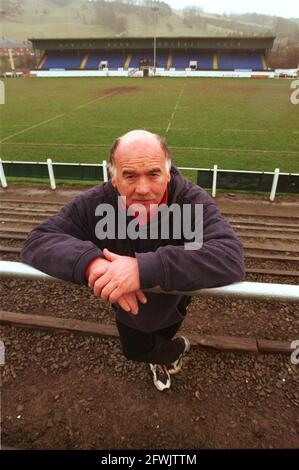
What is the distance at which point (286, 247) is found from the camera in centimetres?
621

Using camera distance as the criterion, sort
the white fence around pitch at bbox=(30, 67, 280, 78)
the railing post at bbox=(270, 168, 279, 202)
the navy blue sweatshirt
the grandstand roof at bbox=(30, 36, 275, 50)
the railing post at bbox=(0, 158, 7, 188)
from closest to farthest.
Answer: the navy blue sweatshirt < the railing post at bbox=(270, 168, 279, 202) < the railing post at bbox=(0, 158, 7, 188) < the white fence around pitch at bbox=(30, 67, 280, 78) < the grandstand roof at bbox=(30, 36, 275, 50)

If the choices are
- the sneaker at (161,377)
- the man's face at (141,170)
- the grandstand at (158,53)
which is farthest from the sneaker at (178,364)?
the grandstand at (158,53)

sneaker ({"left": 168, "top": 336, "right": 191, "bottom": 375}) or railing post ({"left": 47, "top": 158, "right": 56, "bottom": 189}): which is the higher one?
sneaker ({"left": 168, "top": 336, "right": 191, "bottom": 375})

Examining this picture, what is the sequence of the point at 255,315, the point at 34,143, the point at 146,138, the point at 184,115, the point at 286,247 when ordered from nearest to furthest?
the point at 146,138 < the point at 255,315 < the point at 286,247 < the point at 34,143 < the point at 184,115

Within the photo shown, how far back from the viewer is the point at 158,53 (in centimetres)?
5903

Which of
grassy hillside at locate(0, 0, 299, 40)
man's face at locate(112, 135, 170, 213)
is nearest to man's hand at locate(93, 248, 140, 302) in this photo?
man's face at locate(112, 135, 170, 213)

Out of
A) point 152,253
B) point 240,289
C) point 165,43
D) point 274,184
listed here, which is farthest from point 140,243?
point 165,43

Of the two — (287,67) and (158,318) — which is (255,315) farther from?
(287,67)

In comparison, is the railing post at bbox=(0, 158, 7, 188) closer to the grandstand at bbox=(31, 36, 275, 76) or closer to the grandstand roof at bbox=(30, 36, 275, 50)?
the grandstand at bbox=(31, 36, 275, 76)

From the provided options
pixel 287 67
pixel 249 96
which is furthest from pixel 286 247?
pixel 287 67

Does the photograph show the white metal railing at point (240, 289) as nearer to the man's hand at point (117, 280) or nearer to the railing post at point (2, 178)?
the man's hand at point (117, 280)

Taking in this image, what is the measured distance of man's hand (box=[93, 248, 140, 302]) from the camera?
1.51 m

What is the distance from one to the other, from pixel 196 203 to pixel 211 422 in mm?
1855

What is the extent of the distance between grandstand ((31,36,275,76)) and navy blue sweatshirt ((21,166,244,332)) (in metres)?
60.6
